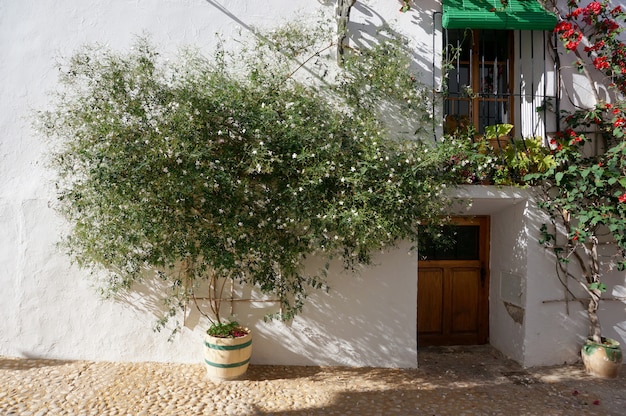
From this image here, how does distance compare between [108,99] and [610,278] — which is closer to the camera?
[108,99]

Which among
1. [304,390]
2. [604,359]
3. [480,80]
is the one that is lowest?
[304,390]

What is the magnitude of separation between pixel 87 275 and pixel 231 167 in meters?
2.20

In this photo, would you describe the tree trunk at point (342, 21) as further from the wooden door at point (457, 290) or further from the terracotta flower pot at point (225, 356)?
the terracotta flower pot at point (225, 356)

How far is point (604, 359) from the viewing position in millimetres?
4730

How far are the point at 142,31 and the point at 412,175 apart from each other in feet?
11.2

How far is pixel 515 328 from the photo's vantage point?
528 cm

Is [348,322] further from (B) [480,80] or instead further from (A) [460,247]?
(B) [480,80]

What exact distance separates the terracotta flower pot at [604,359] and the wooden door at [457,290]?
1299 millimetres

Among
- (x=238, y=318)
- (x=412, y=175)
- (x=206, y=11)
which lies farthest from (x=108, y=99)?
(x=412, y=175)

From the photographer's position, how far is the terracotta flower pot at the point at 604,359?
15.5 ft

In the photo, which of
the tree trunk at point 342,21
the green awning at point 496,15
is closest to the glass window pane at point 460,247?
the green awning at point 496,15

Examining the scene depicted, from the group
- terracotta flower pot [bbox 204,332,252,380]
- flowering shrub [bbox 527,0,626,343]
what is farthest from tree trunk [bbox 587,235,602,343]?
terracotta flower pot [bbox 204,332,252,380]

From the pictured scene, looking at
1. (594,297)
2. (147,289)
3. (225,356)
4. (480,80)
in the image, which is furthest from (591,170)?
(147,289)

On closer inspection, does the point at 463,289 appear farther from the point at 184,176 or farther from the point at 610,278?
the point at 184,176
